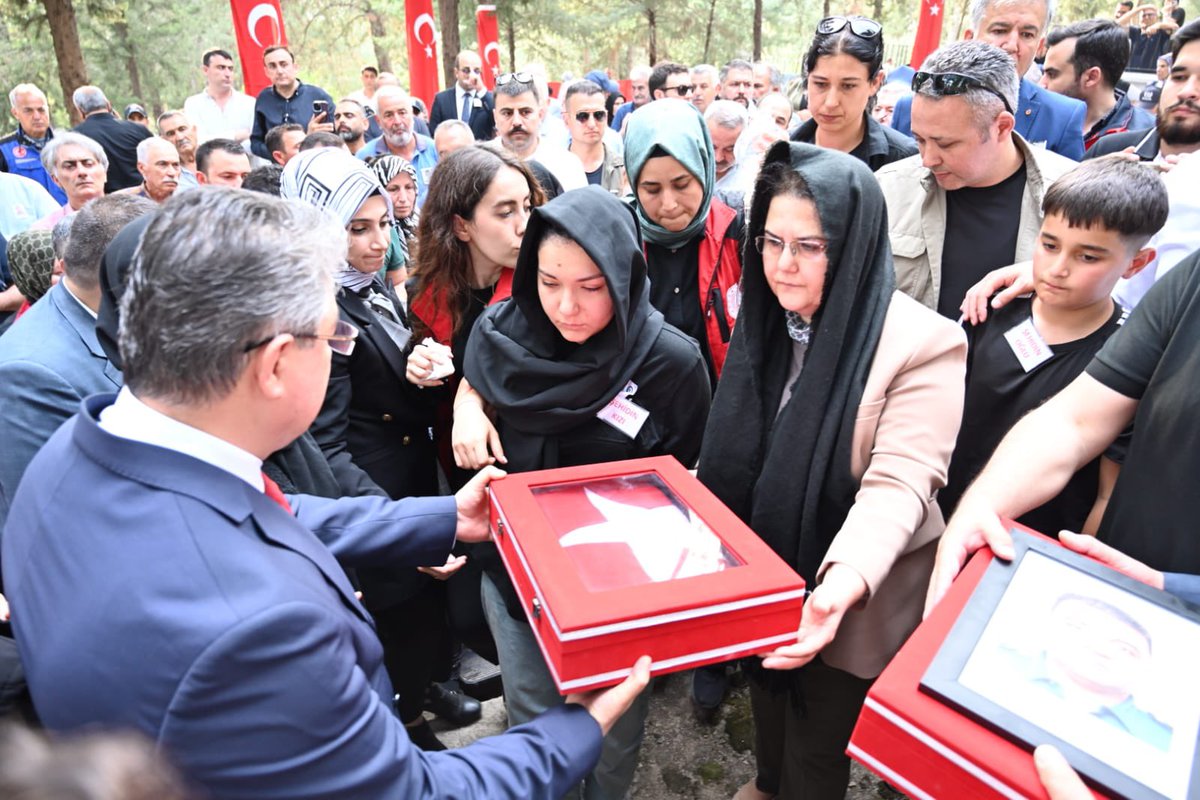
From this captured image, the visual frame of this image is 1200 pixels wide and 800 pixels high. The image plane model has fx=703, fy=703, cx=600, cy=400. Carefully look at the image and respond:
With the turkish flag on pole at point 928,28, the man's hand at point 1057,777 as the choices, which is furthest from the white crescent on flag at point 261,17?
the man's hand at point 1057,777

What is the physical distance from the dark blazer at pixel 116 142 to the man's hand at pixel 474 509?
833 centimetres

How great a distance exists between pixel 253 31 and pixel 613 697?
12.2m

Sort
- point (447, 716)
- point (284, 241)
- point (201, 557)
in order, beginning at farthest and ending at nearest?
point (447, 716), point (284, 241), point (201, 557)

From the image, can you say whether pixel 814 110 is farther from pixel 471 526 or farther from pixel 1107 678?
pixel 1107 678

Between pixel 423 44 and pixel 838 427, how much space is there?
13.9 m

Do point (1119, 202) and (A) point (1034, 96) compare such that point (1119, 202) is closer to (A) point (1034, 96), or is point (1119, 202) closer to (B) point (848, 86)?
(B) point (848, 86)

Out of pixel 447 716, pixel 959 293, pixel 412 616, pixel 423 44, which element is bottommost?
pixel 447 716

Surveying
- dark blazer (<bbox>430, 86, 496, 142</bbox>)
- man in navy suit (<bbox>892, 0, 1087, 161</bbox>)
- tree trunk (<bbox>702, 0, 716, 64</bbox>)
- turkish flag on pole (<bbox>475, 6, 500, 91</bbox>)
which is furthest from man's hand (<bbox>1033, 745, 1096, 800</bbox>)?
tree trunk (<bbox>702, 0, 716, 64</bbox>)

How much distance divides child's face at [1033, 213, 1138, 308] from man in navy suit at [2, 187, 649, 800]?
1.81 metres

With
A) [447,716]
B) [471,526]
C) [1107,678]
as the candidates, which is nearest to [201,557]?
[471,526]

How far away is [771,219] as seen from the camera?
188cm

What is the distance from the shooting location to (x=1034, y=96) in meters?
3.94

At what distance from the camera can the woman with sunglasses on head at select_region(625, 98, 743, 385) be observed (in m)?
3.09

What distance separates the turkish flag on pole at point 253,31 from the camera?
34.6 ft
